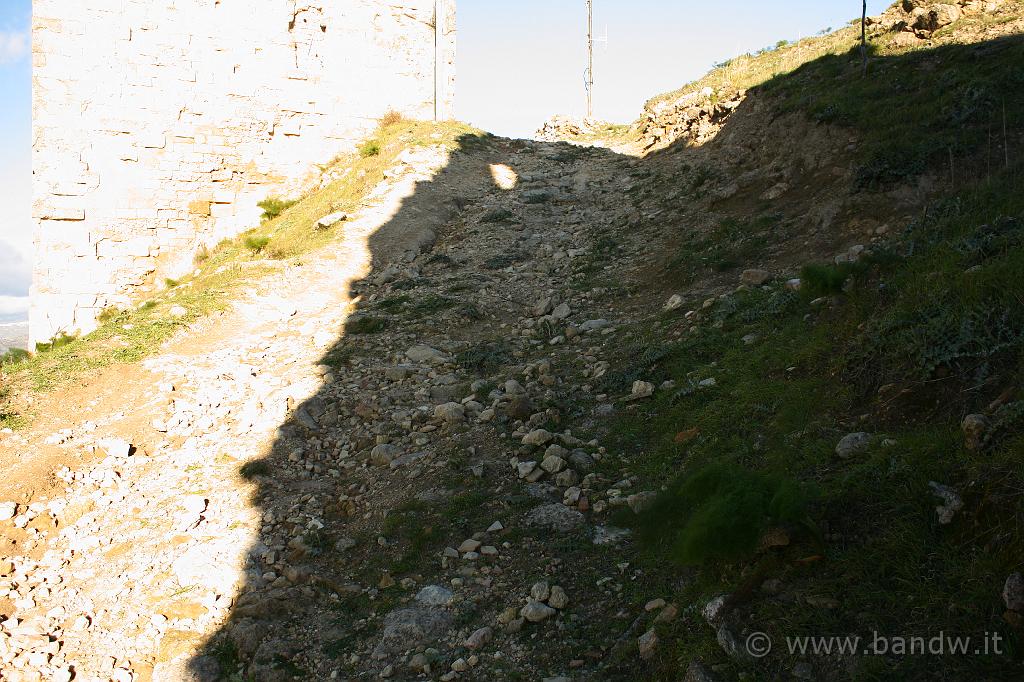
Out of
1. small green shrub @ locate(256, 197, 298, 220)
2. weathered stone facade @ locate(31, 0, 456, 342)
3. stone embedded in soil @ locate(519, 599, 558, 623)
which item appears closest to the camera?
stone embedded in soil @ locate(519, 599, 558, 623)

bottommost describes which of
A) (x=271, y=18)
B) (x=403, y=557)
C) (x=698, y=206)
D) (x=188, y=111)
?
(x=403, y=557)

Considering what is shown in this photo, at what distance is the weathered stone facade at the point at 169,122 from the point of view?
12.3 meters

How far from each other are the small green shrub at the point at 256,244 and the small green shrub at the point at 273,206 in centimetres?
134

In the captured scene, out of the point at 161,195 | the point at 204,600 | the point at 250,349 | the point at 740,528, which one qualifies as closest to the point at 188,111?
the point at 161,195

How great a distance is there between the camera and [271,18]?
13664 millimetres

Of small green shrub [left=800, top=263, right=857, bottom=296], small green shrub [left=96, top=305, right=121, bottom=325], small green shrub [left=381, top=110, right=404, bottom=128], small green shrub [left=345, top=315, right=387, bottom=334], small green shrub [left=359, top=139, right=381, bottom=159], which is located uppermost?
small green shrub [left=381, top=110, right=404, bottom=128]

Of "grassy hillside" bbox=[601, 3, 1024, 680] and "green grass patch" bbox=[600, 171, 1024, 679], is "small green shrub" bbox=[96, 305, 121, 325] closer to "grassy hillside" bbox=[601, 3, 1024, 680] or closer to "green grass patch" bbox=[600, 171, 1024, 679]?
"grassy hillside" bbox=[601, 3, 1024, 680]

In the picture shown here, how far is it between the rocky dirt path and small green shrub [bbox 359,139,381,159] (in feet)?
19.3

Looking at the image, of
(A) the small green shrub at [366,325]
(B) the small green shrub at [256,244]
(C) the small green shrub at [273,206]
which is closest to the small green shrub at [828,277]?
(A) the small green shrub at [366,325]

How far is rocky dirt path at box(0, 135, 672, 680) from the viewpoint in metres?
3.85

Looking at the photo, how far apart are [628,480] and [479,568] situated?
1114mm

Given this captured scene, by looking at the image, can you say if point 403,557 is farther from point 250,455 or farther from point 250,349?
point 250,349

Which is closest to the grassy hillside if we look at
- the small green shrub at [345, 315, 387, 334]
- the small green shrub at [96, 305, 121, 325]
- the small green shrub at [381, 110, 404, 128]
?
the small green shrub at [345, 315, 387, 334]

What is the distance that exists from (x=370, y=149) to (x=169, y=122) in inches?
144
